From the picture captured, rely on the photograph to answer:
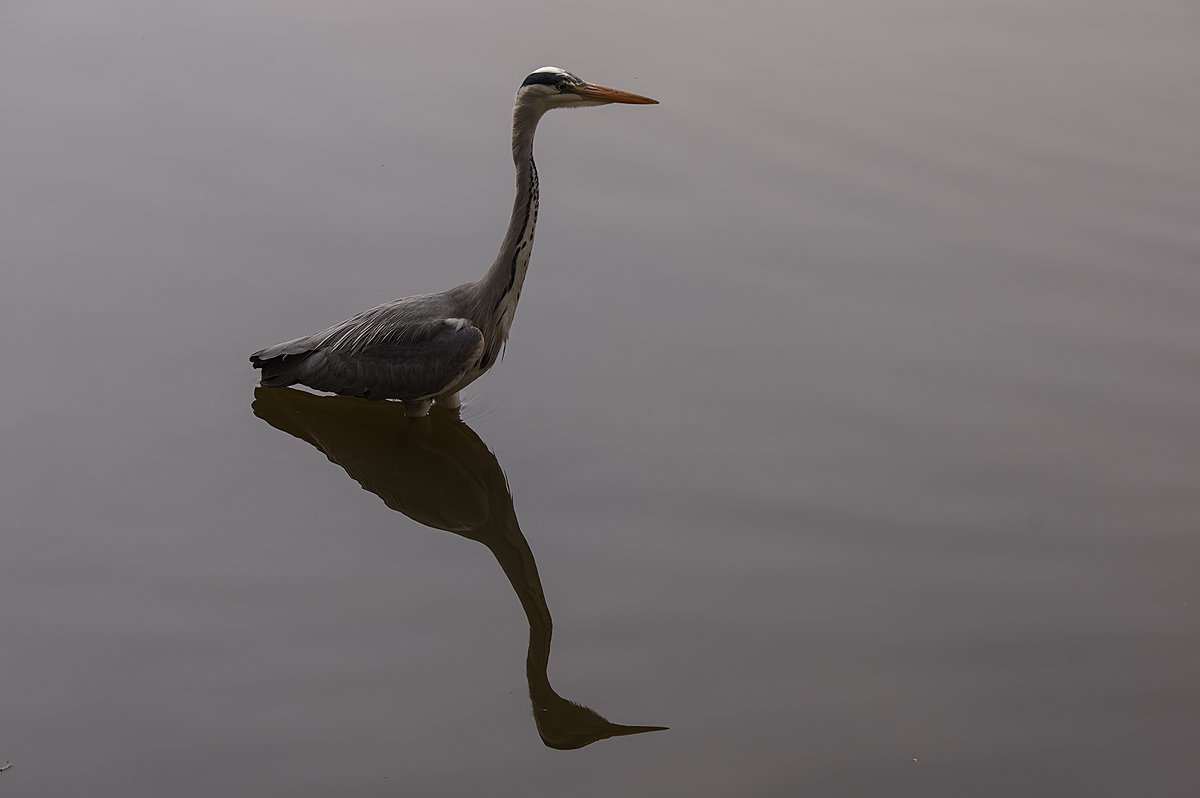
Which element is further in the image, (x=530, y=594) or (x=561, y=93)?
(x=561, y=93)

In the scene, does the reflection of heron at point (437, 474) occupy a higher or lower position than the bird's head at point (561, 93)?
lower

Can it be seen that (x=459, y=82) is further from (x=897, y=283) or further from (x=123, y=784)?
(x=123, y=784)

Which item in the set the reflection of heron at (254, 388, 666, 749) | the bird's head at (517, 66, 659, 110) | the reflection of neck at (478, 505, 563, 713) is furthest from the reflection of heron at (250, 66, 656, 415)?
the reflection of neck at (478, 505, 563, 713)

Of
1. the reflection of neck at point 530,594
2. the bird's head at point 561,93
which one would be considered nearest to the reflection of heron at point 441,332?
the bird's head at point 561,93

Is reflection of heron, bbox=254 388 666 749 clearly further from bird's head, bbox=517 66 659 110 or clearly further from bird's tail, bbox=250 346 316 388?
bird's head, bbox=517 66 659 110

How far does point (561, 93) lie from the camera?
629 cm

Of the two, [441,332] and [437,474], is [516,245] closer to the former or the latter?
[441,332]

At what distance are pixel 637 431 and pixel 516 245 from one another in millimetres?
1147

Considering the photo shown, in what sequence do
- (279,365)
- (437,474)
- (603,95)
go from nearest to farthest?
1. (437,474)
2. (603,95)
3. (279,365)

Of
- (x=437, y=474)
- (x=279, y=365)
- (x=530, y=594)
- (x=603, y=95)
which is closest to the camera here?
(x=530, y=594)

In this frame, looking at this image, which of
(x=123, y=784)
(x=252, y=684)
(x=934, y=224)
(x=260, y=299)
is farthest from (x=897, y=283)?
(x=123, y=784)

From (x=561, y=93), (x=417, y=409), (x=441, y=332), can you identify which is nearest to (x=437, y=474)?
(x=417, y=409)

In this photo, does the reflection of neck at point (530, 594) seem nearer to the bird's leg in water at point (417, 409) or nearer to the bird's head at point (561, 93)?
the bird's leg in water at point (417, 409)

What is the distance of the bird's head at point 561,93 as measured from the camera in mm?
6238
